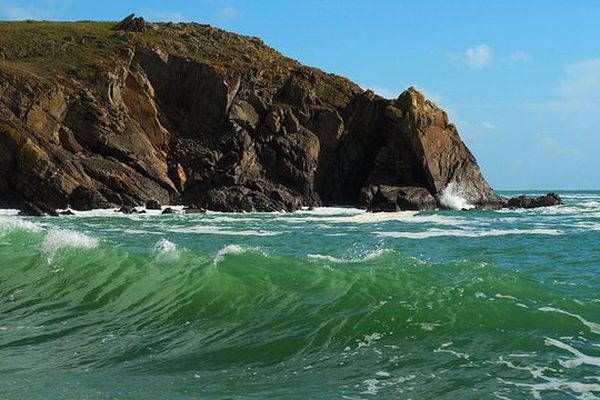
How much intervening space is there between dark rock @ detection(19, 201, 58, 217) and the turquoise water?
90.8 feet

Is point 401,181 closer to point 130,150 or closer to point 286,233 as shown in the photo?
point 130,150

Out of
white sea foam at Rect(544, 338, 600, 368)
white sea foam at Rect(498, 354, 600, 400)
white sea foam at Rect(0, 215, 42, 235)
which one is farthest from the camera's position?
white sea foam at Rect(0, 215, 42, 235)

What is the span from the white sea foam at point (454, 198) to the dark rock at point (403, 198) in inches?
59.9

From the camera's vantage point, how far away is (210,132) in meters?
69.7

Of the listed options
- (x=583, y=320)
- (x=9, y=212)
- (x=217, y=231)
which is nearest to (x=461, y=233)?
(x=217, y=231)

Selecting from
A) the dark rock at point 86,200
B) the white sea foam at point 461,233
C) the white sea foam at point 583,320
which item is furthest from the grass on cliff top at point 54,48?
the white sea foam at point 583,320

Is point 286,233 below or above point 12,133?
below

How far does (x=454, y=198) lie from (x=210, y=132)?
2403cm

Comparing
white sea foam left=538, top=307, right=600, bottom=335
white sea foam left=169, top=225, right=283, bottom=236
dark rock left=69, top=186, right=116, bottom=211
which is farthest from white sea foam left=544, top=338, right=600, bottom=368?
dark rock left=69, top=186, right=116, bottom=211

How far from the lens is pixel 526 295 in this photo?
13977 millimetres

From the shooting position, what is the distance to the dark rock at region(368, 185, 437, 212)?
208 ft

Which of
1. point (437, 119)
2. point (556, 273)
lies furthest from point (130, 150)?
point (556, 273)

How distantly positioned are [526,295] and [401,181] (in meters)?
54.4

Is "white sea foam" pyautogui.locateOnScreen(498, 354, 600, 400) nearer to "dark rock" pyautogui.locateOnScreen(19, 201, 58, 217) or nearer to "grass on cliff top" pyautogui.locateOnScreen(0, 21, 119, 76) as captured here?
"dark rock" pyautogui.locateOnScreen(19, 201, 58, 217)
